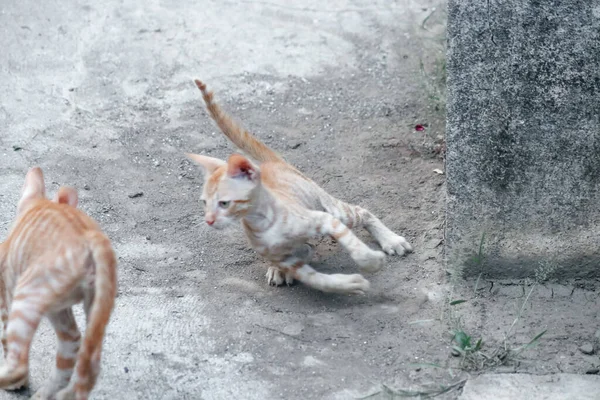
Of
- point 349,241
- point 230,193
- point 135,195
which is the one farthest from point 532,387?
point 135,195

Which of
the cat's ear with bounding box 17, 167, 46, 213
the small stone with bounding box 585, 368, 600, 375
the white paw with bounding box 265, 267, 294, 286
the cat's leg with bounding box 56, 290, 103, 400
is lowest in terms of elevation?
the white paw with bounding box 265, 267, 294, 286

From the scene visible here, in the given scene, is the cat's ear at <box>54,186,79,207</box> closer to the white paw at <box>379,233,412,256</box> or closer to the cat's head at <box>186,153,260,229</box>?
the cat's head at <box>186,153,260,229</box>

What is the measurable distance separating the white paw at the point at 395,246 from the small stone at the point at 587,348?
117cm

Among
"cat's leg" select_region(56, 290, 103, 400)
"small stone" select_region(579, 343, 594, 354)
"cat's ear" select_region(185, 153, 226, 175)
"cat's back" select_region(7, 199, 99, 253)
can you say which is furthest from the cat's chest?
"small stone" select_region(579, 343, 594, 354)

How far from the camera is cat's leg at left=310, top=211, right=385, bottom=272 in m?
4.91

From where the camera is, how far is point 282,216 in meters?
4.94

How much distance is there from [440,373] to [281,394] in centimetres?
73

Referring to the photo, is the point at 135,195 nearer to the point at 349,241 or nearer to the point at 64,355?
the point at 349,241

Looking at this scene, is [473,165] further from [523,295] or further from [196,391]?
[196,391]

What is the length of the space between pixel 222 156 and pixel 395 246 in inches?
63.9

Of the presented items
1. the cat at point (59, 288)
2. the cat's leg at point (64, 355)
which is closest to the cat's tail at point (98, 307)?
the cat at point (59, 288)

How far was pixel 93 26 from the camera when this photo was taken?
25.6 ft

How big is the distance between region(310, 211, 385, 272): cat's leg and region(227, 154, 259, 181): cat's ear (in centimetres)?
44

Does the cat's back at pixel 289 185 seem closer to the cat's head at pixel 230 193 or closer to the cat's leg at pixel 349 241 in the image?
the cat's leg at pixel 349 241
